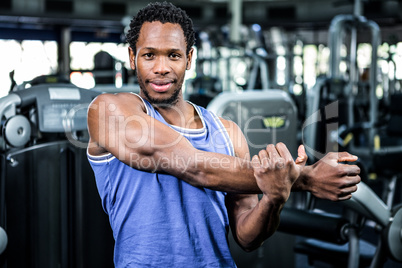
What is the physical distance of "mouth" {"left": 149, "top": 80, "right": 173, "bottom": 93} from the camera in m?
1.29

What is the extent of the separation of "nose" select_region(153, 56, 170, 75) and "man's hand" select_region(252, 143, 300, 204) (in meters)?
0.39

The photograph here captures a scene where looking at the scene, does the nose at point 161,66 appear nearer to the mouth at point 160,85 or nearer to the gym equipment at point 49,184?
the mouth at point 160,85

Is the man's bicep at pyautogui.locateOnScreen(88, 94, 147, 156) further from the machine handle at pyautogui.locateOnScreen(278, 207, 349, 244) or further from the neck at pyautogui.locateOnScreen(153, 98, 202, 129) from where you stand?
the machine handle at pyautogui.locateOnScreen(278, 207, 349, 244)

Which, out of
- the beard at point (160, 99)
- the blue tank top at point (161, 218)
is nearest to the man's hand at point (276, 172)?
the blue tank top at point (161, 218)

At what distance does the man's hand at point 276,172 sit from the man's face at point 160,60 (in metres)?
0.38

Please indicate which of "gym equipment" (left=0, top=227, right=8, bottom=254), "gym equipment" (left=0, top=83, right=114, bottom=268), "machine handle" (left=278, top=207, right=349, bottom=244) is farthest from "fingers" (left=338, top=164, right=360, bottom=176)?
"gym equipment" (left=0, top=227, right=8, bottom=254)

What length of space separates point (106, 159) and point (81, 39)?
11.0 meters

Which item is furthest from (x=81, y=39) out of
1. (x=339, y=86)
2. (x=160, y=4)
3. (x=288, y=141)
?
(x=160, y=4)

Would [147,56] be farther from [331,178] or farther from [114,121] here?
[331,178]

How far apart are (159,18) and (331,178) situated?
65cm

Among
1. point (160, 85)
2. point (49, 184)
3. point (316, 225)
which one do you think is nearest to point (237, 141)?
point (160, 85)

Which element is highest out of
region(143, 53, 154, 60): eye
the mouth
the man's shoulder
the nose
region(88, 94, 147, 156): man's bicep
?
region(143, 53, 154, 60): eye

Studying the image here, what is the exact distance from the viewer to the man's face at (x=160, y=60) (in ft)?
4.17

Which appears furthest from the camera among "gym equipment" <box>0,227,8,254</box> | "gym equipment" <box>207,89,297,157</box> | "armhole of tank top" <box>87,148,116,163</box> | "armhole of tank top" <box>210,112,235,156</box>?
"gym equipment" <box>207,89,297,157</box>
